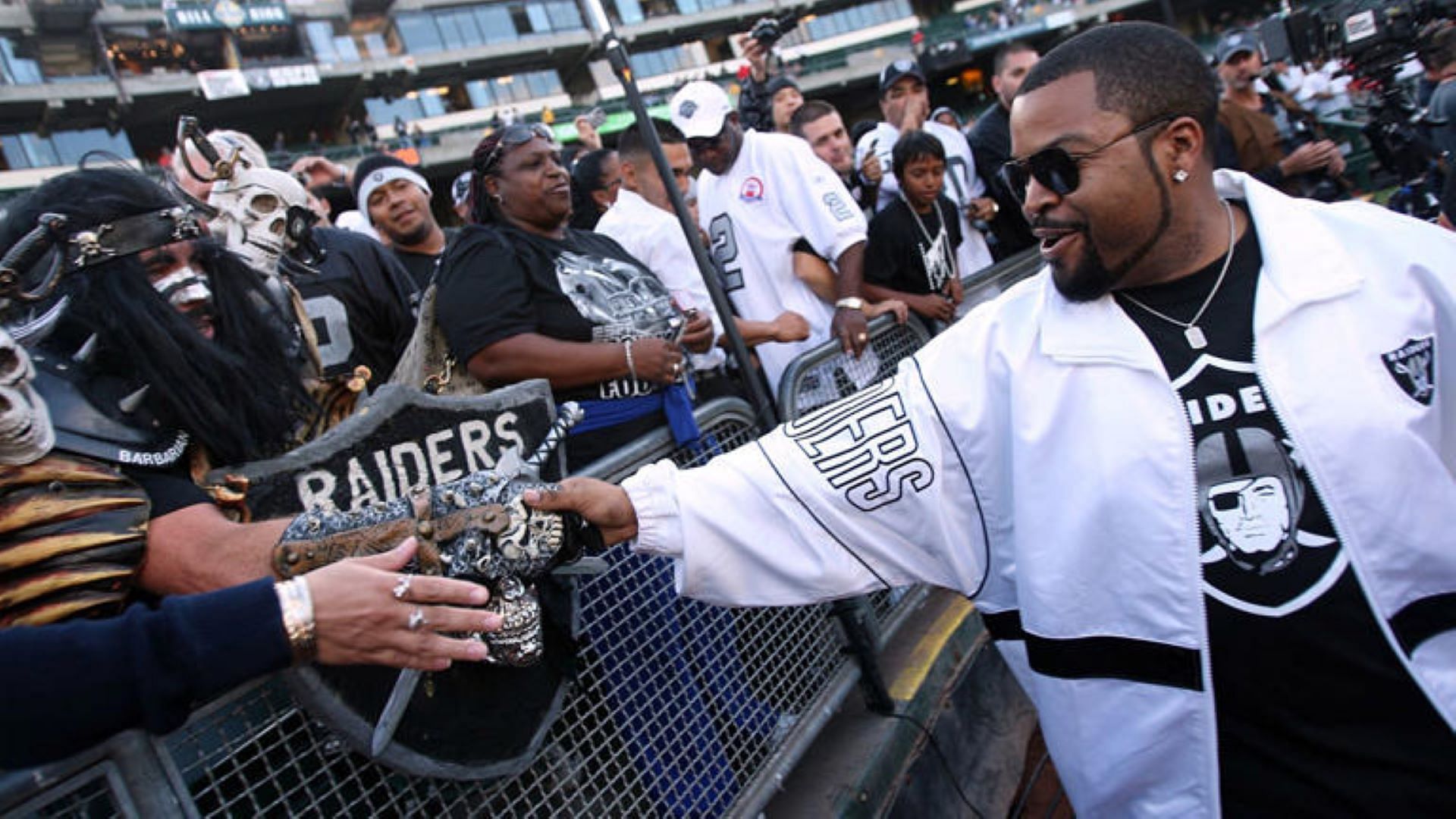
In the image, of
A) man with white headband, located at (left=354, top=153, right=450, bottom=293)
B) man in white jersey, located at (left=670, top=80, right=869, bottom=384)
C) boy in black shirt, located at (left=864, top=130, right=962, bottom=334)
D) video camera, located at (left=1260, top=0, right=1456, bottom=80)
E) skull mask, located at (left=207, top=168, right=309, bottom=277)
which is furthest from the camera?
video camera, located at (left=1260, top=0, right=1456, bottom=80)

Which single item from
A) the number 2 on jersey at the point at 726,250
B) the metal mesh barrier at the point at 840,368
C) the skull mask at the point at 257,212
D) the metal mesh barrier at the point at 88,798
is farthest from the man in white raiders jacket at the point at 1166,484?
the number 2 on jersey at the point at 726,250

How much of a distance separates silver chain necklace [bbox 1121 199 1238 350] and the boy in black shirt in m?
2.32

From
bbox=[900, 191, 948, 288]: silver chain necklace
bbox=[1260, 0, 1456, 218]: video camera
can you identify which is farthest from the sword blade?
bbox=[1260, 0, 1456, 218]: video camera

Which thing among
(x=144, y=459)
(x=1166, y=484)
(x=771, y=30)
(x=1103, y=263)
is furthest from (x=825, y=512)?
(x=771, y=30)

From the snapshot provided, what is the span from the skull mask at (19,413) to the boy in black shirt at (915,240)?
3.40 metres

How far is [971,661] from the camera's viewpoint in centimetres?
323

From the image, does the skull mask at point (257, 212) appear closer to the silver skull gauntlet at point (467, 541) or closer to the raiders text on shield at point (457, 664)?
the raiders text on shield at point (457, 664)

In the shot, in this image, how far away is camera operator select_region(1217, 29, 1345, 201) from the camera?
232 inches

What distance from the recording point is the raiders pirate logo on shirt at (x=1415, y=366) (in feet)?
5.02

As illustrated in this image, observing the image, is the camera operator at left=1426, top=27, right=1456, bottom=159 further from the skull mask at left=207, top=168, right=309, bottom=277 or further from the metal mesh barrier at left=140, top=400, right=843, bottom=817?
the skull mask at left=207, top=168, right=309, bottom=277

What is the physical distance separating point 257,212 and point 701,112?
2205 millimetres

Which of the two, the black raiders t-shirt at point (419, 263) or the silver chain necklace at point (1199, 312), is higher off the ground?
the black raiders t-shirt at point (419, 263)

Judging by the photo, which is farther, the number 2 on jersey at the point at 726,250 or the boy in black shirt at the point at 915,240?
the boy in black shirt at the point at 915,240

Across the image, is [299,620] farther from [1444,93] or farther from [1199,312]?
[1444,93]
